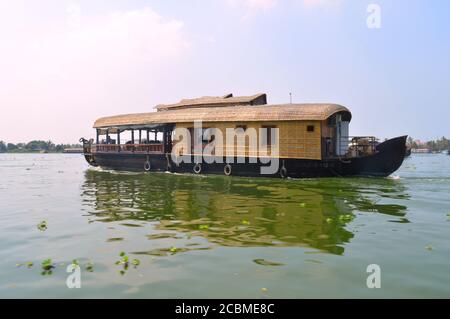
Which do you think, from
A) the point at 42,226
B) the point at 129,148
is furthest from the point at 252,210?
the point at 129,148

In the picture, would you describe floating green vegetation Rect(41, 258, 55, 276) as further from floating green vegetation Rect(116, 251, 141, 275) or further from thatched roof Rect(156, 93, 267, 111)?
thatched roof Rect(156, 93, 267, 111)

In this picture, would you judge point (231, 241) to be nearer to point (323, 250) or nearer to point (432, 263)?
point (323, 250)

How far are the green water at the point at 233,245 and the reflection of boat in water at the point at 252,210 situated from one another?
34 mm

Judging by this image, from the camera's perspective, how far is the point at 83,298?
470 centimetres

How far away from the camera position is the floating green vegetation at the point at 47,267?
566cm

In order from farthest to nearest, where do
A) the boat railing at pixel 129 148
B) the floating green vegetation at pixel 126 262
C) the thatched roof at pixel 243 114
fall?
1. the boat railing at pixel 129 148
2. the thatched roof at pixel 243 114
3. the floating green vegetation at pixel 126 262

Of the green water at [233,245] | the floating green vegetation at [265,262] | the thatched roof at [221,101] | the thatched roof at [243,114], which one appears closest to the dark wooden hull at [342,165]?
the thatched roof at [243,114]

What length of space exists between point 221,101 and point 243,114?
160 inches

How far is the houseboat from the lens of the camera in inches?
753

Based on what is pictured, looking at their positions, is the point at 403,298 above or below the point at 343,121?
below

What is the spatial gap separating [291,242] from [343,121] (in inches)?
606

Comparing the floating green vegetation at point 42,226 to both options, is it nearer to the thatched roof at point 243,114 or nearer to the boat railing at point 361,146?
the thatched roof at point 243,114

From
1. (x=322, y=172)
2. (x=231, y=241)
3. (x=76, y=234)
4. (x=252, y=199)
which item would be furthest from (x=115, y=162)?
(x=231, y=241)
